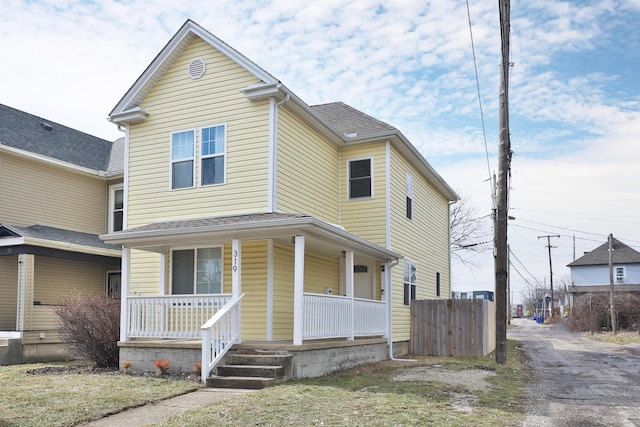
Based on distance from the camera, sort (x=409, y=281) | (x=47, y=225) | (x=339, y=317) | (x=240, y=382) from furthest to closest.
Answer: (x=409, y=281) → (x=47, y=225) → (x=339, y=317) → (x=240, y=382)

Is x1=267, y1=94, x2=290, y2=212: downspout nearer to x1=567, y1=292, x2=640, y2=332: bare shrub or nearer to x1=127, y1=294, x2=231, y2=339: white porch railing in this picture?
x1=127, y1=294, x2=231, y2=339: white porch railing

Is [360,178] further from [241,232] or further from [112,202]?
[112,202]

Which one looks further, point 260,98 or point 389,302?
point 389,302

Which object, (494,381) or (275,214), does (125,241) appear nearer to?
(275,214)

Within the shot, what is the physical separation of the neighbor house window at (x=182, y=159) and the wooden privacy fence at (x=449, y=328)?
27.6 ft

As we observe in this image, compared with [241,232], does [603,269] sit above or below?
below

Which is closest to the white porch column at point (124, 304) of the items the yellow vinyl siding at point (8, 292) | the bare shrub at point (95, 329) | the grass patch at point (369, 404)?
the bare shrub at point (95, 329)

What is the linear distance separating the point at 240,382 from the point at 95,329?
501cm

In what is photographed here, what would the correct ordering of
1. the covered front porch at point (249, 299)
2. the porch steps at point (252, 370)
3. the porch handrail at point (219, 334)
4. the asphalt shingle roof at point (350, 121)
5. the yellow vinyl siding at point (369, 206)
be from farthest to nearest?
the asphalt shingle roof at point (350, 121) < the yellow vinyl siding at point (369, 206) < the covered front porch at point (249, 299) < the porch handrail at point (219, 334) < the porch steps at point (252, 370)

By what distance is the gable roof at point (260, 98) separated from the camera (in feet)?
48.2

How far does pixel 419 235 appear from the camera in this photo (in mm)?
21422

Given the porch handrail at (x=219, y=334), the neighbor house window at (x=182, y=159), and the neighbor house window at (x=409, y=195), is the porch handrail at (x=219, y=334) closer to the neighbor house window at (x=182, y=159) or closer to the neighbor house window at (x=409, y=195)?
the neighbor house window at (x=182, y=159)

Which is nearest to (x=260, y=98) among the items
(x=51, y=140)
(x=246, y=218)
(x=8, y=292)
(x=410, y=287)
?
(x=246, y=218)

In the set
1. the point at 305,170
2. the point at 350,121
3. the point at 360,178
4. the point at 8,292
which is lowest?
the point at 8,292
